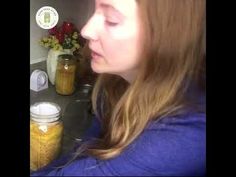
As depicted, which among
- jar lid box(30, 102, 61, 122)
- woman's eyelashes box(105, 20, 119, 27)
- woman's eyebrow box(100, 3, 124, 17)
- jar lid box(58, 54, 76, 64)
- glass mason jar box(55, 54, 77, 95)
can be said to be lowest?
jar lid box(30, 102, 61, 122)

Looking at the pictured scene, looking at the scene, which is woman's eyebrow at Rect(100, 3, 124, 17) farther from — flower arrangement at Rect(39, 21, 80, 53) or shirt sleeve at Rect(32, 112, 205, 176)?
shirt sleeve at Rect(32, 112, 205, 176)

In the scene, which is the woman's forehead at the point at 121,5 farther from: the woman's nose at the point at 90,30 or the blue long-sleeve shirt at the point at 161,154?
the blue long-sleeve shirt at the point at 161,154

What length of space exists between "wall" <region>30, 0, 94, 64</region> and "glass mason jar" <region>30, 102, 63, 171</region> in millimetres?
87

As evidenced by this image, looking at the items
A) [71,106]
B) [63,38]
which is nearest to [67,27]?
[63,38]

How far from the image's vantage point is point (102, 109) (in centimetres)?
65

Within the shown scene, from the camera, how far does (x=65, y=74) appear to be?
0.65 m

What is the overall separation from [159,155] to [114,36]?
21 cm

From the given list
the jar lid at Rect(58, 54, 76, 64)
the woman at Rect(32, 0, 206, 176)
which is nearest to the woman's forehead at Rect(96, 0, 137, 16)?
the woman at Rect(32, 0, 206, 176)

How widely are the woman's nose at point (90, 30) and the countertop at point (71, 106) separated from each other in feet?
0.25

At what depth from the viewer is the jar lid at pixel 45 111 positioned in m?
0.63

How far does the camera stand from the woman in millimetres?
587
